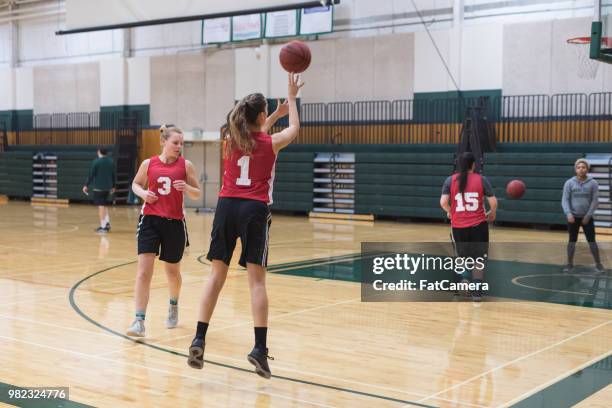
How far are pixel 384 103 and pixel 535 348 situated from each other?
14.7 m

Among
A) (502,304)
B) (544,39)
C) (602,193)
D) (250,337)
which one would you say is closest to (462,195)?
(502,304)

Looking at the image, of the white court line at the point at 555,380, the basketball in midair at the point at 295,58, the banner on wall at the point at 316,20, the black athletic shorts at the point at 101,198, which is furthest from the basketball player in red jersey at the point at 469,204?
the banner on wall at the point at 316,20

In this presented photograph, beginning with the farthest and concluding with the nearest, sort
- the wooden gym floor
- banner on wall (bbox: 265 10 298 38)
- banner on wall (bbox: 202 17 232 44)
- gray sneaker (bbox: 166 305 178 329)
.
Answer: banner on wall (bbox: 202 17 232 44) → banner on wall (bbox: 265 10 298 38) → gray sneaker (bbox: 166 305 178 329) → the wooden gym floor

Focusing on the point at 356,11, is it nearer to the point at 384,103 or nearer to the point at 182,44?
the point at 384,103

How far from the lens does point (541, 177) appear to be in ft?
56.5

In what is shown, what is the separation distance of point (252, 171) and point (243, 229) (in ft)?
1.16

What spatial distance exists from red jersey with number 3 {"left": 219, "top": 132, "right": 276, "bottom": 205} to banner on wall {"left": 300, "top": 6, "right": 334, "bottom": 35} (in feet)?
53.8

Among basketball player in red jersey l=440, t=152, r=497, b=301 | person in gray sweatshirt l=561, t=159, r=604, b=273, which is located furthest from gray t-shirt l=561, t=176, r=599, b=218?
basketball player in red jersey l=440, t=152, r=497, b=301

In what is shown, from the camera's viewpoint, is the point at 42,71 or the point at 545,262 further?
the point at 42,71

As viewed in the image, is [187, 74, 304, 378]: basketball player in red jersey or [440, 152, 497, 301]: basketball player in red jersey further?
[440, 152, 497, 301]: basketball player in red jersey

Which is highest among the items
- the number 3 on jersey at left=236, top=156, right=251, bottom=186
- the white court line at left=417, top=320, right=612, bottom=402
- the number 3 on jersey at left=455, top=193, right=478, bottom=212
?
the number 3 on jersey at left=236, top=156, right=251, bottom=186

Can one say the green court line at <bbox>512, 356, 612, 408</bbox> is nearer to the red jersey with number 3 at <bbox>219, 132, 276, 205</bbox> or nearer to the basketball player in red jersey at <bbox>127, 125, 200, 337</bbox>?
the red jersey with number 3 at <bbox>219, 132, 276, 205</bbox>

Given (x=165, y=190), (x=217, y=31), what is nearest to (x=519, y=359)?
(x=165, y=190)

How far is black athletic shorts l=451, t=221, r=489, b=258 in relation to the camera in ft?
25.6
